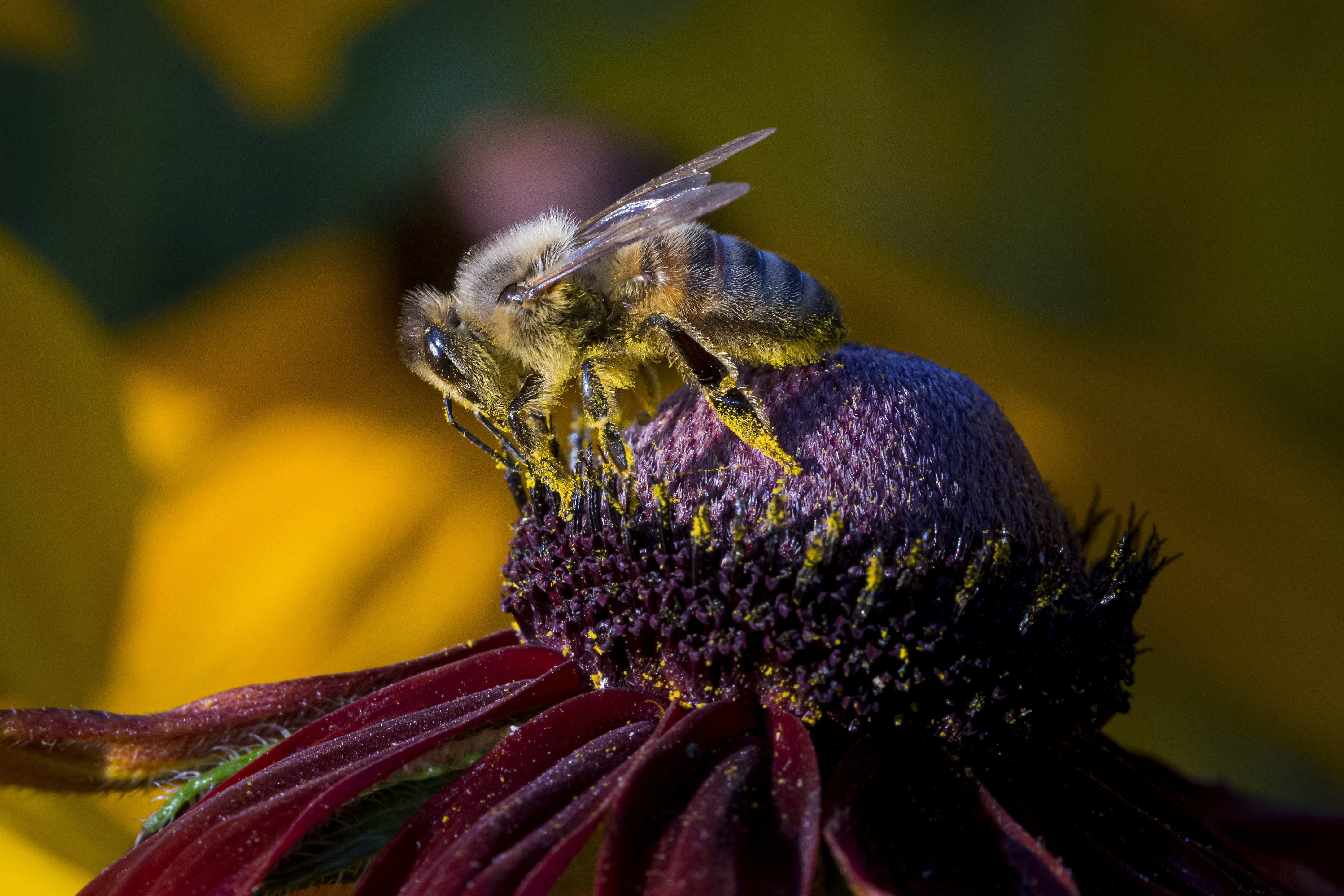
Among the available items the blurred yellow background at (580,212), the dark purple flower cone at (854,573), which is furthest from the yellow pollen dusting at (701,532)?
the blurred yellow background at (580,212)

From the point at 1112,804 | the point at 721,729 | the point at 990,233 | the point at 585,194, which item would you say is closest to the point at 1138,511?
the point at 990,233

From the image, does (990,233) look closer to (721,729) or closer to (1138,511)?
(1138,511)

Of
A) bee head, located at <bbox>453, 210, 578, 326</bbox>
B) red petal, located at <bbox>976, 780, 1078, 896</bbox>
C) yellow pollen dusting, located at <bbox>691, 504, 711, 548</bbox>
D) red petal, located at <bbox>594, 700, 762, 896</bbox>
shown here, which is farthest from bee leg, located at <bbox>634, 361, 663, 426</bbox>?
red petal, located at <bbox>976, 780, 1078, 896</bbox>

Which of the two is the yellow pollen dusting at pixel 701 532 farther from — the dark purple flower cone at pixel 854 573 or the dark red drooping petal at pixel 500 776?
the dark red drooping petal at pixel 500 776

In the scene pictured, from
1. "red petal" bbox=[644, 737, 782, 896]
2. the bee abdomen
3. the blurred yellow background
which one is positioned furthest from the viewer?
the blurred yellow background

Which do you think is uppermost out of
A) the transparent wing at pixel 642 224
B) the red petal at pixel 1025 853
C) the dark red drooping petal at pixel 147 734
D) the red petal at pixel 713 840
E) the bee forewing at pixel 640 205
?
the bee forewing at pixel 640 205

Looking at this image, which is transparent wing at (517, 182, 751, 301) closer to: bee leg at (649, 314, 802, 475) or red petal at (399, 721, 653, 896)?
bee leg at (649, 314, 802, 475)
